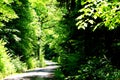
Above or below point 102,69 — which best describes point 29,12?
above

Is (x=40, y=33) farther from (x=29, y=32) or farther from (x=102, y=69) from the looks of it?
(x=102, y=69)

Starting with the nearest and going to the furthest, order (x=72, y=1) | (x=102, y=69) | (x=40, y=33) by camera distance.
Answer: (x=102, y=69) → (x=72, y=1) → (x=40, y=33)

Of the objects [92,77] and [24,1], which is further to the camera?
[24,1]

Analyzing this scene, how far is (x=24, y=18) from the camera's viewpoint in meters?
33.6

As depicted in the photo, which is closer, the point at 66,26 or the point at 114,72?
the point at 114,72

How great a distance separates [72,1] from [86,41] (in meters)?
4.19

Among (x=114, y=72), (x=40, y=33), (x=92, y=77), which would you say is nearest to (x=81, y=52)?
(x=92, y=77)

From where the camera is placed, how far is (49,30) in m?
44.8

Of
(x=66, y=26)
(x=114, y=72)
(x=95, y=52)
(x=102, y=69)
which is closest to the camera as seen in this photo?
(x=114, y=72)

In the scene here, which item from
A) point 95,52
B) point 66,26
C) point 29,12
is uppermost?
point 29,12

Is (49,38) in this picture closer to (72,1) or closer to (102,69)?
(72,1)

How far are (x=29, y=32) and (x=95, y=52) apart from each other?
911 inches

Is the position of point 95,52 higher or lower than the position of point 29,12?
lower

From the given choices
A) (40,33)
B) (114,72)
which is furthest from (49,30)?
(114,72)
